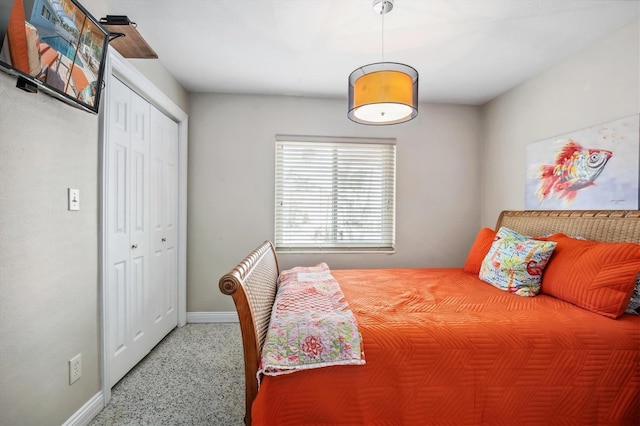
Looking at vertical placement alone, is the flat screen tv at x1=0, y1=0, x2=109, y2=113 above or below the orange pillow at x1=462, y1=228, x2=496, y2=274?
above

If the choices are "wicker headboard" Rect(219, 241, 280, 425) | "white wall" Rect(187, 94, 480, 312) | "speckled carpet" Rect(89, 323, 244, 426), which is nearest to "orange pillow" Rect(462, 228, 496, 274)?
"white wall" Rect(187, 94, 480, 312)

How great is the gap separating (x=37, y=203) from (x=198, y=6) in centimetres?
148

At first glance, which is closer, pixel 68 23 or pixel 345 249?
pixel 68 23

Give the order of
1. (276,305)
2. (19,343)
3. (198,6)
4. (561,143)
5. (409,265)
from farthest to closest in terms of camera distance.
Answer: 1. (409,265)
2. (561,143)
3. (198,6)
4. (276,305)
5. (19,343)

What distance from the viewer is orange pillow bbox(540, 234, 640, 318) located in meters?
1.59

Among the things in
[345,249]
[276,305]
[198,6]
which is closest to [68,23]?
[198,6]

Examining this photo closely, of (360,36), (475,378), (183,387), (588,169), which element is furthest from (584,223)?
(183,387)

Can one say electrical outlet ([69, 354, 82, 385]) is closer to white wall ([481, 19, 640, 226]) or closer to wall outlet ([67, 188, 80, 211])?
wall outlet ([67, 188, 80, 211])

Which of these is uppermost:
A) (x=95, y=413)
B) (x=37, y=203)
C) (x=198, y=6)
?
(x=198, y=6)

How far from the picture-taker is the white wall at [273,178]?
3.29 m

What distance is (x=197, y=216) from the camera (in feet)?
10.8

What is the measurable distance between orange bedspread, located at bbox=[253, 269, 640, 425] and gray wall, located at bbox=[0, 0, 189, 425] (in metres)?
1.05

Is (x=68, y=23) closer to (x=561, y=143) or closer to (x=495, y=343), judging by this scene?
(x=495, y=343)

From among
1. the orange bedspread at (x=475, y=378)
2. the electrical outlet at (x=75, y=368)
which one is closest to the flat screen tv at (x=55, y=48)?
the electrical outlet at (x=75, y=368)
